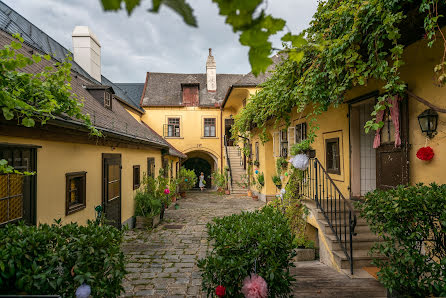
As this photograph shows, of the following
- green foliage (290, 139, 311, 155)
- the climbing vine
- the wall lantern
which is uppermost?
the climbing vine

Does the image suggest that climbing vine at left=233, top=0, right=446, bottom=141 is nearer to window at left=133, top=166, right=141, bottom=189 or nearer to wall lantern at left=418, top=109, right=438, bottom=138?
wall lantern at left=418, top=109, right=438, bottom=138

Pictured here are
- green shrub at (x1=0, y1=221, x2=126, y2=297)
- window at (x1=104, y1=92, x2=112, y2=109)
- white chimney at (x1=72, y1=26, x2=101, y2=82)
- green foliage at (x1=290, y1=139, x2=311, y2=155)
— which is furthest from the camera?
white chimney at (x1=72, y1=26, x2=101, y2=82)

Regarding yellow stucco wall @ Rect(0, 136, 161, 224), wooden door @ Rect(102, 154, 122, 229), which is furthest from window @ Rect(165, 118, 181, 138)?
wooden door @ Rect(102, 154, 122, 229)

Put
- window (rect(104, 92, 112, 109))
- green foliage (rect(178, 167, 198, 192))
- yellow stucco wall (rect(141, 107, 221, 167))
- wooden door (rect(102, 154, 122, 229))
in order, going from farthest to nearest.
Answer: yellow stucco wall (rect(141, 107, 221, 167)), green foliage (rect(178, 167, 198, 192)), window (rect(104, 92, 112, 109)), wooden door (rect(102, 154, 122, 229))

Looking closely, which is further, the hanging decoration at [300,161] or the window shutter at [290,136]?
the window shutter at [290,136]

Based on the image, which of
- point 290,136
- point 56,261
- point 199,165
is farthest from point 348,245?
point 199,165

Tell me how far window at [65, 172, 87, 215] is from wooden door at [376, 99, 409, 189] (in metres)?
6.19

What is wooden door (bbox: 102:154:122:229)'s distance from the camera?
262 inches

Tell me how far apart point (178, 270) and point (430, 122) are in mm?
5070

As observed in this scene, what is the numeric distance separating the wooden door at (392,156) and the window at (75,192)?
6.19 meters

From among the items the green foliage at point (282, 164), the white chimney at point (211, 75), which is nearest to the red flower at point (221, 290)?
the green foliage at point (282, 164)

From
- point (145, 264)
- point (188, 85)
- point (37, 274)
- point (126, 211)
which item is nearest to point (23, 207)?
point (37, 274)

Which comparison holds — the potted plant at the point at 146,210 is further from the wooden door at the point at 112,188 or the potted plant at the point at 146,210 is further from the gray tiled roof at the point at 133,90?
the gray tiled roof at the point at 133,90

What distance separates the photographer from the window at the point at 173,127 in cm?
2036
